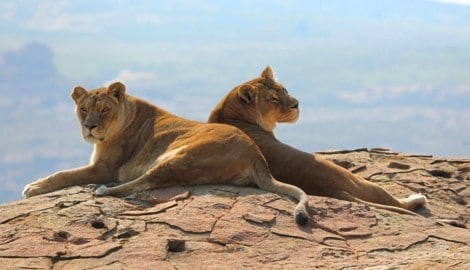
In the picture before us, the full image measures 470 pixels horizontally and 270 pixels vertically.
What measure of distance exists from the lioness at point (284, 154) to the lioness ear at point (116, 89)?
58.0 inches

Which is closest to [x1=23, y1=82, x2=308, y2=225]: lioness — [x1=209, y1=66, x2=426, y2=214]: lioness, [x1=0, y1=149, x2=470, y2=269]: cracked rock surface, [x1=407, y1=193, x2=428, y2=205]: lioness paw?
[x1=0, y1=149, x2=470, y2=269]: cracked rock surface

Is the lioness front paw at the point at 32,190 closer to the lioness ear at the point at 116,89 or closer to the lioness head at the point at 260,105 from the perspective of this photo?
the lioness ear at the point at 116,89

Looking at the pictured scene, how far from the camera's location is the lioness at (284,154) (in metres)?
10.6

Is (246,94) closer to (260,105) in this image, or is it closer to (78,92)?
(260,105)

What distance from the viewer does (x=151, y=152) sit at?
35.1 feet

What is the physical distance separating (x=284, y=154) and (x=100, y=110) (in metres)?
2.09

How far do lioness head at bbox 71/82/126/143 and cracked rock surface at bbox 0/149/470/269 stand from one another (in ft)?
2.69

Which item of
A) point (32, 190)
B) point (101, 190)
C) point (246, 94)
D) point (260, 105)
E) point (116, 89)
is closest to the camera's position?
point (101, 190)

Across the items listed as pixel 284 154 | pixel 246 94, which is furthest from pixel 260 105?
pixel 284 154

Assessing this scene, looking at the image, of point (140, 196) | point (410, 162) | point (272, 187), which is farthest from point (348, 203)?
point (410, 162)

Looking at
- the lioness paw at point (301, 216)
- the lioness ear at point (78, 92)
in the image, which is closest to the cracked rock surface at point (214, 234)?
the lioness paw at point (301, 216)

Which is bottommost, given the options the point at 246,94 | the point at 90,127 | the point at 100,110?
the point at 90,127

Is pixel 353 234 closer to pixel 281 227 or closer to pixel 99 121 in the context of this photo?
pixel 281 227

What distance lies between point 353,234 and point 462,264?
4.96 ft
